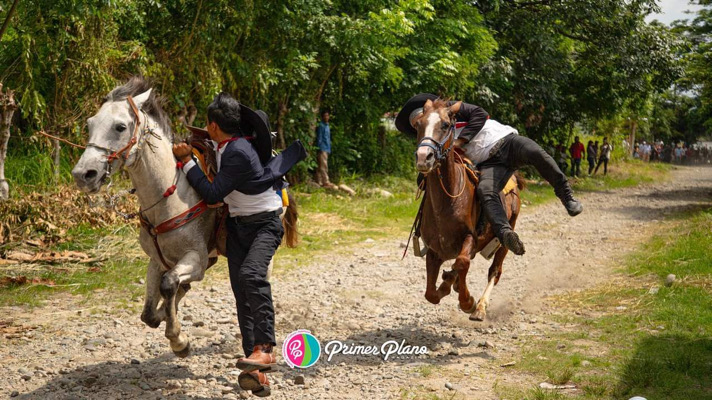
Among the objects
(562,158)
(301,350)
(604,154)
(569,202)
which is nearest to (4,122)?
(301,350)

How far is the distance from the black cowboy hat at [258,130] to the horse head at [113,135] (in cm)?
71

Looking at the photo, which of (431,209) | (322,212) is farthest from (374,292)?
(322,212)

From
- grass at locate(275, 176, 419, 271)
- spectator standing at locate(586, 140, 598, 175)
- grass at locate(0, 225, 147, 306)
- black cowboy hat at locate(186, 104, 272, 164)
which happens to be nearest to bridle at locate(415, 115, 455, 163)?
black cowboy hat at locate(186, 104, 272, 164)

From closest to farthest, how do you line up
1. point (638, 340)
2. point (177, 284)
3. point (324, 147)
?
1. point (177, 284)
2. point (638, 340)
3. point (324, 147)

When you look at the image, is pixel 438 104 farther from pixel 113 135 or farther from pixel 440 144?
pixel 113 135

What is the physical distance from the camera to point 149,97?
17.3ft

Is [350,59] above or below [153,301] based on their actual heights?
above

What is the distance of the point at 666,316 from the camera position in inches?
287

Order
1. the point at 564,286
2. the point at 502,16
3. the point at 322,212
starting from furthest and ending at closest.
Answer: the point at 502,16 → the point at 322,212 → the point at 564,286

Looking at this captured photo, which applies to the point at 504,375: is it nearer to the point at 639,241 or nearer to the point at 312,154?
the point at 639,241

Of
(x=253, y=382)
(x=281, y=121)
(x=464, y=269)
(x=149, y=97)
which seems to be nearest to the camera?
(x=253, y=382)

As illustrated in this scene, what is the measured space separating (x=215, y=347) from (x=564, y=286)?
16.6ft

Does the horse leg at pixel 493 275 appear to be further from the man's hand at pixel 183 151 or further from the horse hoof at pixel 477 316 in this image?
the man's hand at pixel 183 151

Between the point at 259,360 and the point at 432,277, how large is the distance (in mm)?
2494
